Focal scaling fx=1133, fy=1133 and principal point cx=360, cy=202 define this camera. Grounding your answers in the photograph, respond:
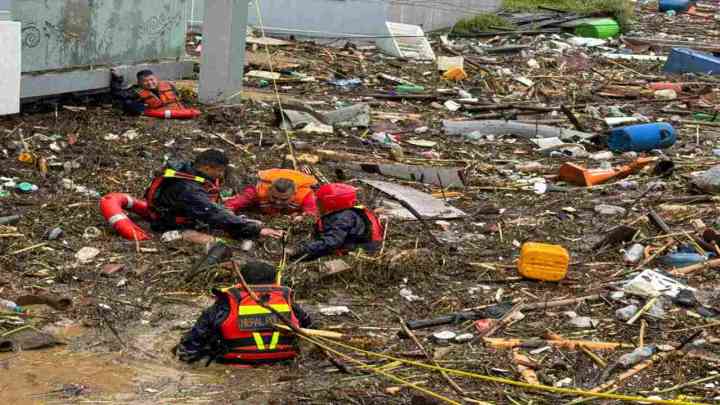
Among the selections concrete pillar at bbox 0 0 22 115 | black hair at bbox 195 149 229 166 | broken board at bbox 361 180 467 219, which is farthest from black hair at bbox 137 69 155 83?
black hair at bbox 195 149 229 166

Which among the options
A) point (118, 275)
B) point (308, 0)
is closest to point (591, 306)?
point (118, 275)

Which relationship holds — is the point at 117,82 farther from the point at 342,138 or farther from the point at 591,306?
the point at 591,306

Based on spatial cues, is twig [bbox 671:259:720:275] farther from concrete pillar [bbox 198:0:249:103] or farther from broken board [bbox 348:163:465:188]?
concrete pillar [bbox 198:0:249:103]

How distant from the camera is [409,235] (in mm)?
9812

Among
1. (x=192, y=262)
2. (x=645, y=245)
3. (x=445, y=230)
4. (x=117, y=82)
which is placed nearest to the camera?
(x=192, y=262)

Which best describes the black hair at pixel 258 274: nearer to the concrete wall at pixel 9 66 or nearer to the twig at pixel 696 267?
the twig at pixel 696 267

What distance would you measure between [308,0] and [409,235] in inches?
485

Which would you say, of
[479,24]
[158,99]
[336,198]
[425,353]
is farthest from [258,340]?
[479,24]

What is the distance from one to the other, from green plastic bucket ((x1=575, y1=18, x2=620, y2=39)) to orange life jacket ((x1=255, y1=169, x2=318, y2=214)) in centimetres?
1603

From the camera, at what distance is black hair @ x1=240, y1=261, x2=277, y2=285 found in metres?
7.06

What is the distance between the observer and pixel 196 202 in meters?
9.34

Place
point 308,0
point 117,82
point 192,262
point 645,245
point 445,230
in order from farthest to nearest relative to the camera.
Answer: point 308,0 < point 117,82 < point 445,230 < point 645,245 < point 192,262

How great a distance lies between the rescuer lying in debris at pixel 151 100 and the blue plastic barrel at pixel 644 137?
523 cm

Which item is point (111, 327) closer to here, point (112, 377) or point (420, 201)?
point (112, 377)
